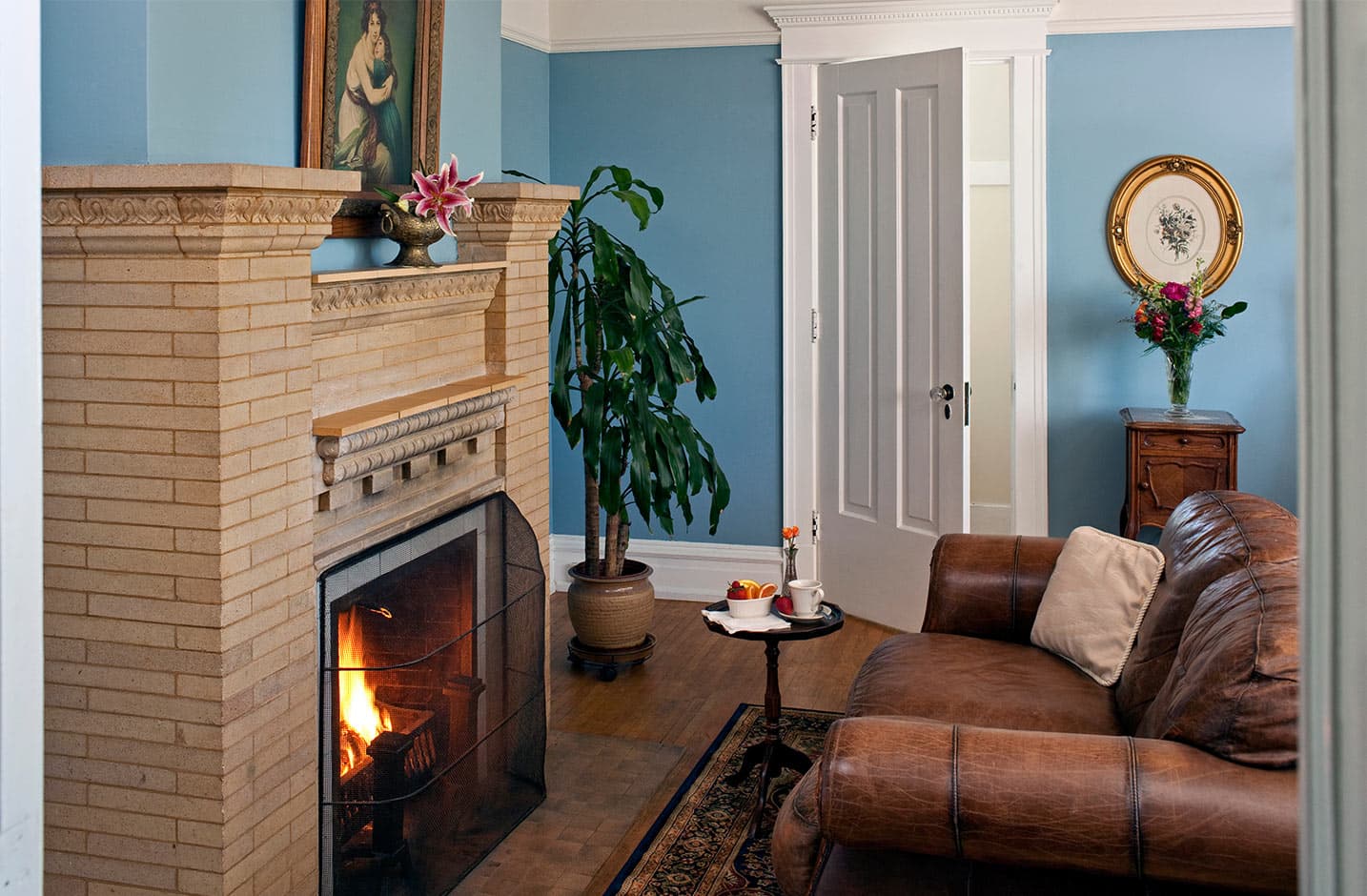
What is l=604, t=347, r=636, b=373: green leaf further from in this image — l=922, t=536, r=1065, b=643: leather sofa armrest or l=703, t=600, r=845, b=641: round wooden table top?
l=922, t=536, r=1065, b=643: leather sofa armrest

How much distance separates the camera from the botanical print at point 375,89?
283cm

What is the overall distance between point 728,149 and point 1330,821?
17.4ft

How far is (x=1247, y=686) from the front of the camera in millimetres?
2023

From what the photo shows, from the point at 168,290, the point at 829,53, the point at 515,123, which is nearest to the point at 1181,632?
the point at 168,290

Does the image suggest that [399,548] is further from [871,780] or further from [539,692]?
[871,780]

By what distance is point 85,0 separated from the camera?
7.18 ft

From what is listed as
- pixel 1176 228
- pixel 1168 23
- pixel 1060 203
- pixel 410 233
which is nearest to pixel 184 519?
pixel 410 233

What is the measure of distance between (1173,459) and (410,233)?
3.24 meters

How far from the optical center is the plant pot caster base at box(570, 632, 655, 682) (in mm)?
4725

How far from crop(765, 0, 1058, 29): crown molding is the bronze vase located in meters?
2.92

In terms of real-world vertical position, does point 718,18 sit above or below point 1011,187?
above

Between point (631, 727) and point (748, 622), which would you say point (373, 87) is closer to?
point (748, 622)

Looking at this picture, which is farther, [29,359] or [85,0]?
[85,0]

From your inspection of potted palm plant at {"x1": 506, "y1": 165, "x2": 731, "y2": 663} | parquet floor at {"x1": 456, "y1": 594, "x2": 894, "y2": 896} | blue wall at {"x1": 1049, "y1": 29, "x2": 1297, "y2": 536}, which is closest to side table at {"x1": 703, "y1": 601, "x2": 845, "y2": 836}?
parquet floor at {"x1": 456, "y1": 594, "x2": 894, "y2": 896}
